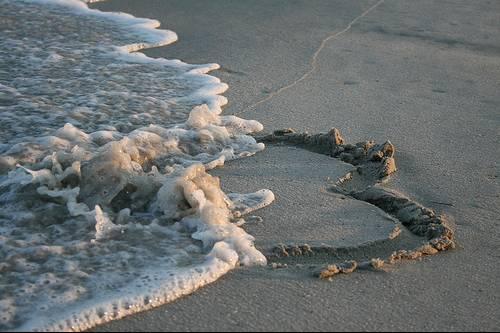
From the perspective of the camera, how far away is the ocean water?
2.50 meters

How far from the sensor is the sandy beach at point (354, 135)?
2.44 meters

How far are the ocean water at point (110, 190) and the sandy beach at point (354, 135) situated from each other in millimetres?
112

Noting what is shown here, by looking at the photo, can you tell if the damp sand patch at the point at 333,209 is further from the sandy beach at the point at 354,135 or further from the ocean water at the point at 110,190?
the ocean water at the point at 110,190

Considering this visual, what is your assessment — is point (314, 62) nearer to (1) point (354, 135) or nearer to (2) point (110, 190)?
(1) point (354, 135)

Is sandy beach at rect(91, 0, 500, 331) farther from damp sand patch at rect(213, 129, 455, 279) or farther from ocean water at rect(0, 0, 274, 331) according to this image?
ocean water at rect(0, 0, 274, 331)

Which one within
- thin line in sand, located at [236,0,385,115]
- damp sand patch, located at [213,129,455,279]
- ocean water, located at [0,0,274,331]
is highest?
thin line in sand, located at [236,0,385,115]

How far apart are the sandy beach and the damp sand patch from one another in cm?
1

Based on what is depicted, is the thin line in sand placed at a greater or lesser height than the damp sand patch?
greater

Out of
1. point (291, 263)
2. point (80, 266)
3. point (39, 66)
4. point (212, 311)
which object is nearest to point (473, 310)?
point (291, 263)

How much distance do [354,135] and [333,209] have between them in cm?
89

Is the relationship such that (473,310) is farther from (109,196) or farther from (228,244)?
(109,196)

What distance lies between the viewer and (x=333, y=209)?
3188 mm

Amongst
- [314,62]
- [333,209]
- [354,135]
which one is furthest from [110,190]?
[314,62]

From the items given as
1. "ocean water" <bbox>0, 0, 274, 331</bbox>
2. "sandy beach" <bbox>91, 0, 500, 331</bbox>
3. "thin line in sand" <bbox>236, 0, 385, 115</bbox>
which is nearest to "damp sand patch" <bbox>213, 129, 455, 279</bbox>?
"sandy beach" <bbox>91, 0, 500, 331</bbox>
